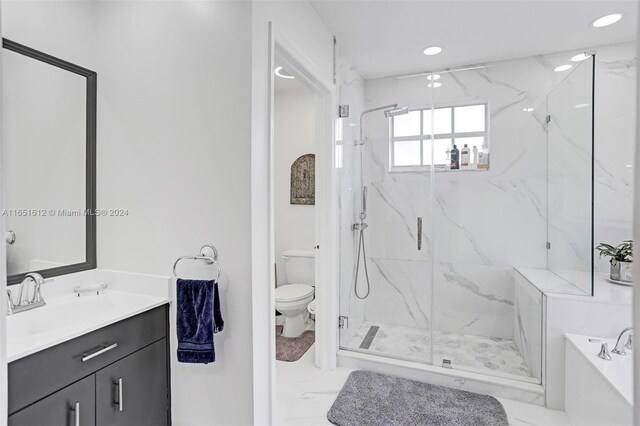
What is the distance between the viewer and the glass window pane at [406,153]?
2.79m

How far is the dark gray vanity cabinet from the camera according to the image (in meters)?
1.22

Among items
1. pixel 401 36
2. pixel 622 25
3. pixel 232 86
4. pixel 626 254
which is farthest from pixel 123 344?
pixel 622 25

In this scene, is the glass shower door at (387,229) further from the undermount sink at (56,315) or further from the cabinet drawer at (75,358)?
the undermount sink at (56,315)

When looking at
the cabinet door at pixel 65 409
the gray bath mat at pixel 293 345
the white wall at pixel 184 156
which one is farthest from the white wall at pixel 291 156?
the cabinet door at pixel 65 409

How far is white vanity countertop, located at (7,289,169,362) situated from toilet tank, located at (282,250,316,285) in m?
1.74

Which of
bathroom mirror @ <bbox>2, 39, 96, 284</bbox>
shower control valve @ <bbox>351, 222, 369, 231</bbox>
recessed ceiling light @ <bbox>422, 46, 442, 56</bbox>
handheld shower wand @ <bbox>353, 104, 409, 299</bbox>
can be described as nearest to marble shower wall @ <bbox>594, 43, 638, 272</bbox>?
recessed ceiling light @ <bbox>422, 46, 442, 56</bbox>

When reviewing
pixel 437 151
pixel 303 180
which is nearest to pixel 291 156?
pixel 303 180

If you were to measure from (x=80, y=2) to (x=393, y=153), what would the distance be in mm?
2267

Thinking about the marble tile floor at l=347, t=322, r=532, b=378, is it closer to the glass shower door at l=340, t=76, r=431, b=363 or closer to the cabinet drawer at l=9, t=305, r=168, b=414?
the glass shower door at l=340, t=76, r=431, b=363

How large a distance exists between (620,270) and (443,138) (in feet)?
4.99

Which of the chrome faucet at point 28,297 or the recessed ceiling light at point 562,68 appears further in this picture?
the recessed ceiling light at point 562,68

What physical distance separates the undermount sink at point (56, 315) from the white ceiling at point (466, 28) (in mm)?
2114

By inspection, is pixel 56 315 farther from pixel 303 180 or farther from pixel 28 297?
pixel 303 180

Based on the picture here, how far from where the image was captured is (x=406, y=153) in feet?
9.25
